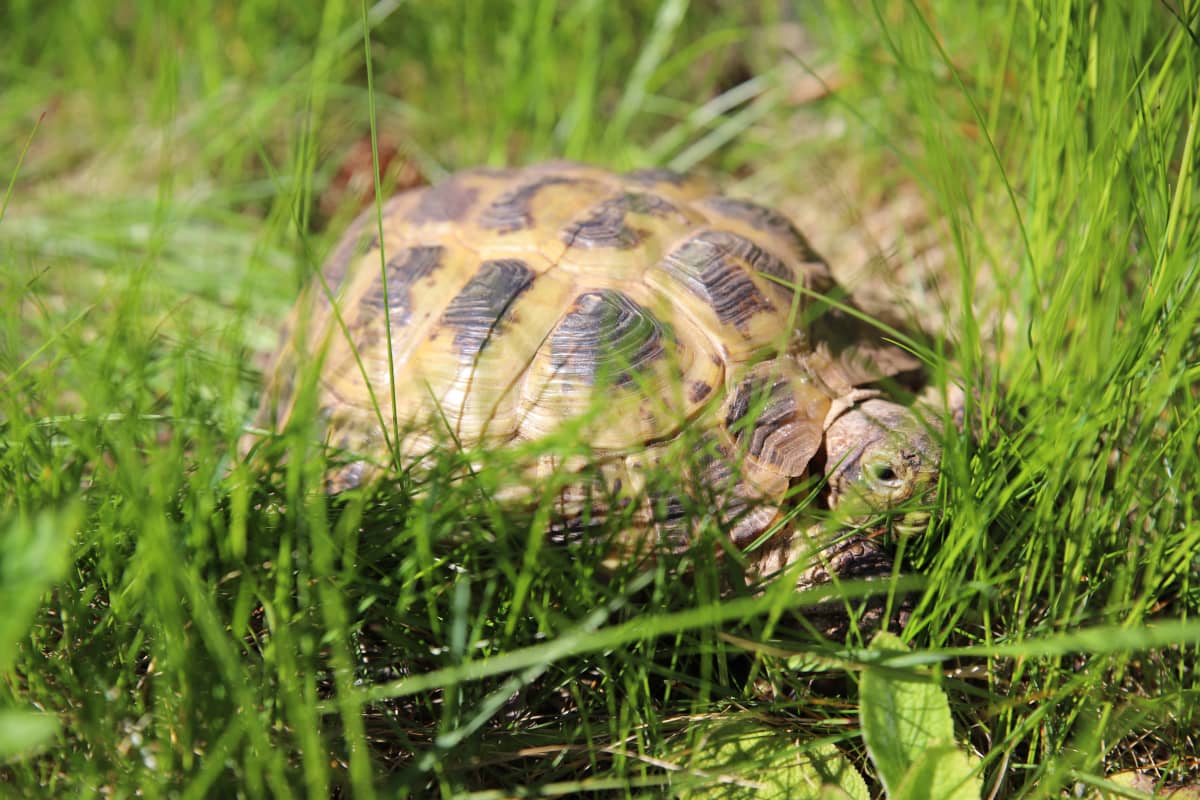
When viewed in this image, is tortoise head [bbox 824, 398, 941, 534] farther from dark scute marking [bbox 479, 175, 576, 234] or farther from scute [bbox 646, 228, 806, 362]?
dark scute marking [bbox 479, 175, 576, 234]

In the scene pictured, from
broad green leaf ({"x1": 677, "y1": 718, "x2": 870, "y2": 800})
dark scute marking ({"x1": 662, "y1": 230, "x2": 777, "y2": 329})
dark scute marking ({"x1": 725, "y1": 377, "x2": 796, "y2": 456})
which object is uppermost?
dark scute marking ({"x1": 662, "y1": 230, "x2": 777, "y2": 329})

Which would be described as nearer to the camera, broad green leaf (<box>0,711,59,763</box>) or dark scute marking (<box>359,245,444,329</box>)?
broad green leaf (<box>0,711,59,763</box>)

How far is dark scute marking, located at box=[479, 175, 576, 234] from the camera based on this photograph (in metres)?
2.09

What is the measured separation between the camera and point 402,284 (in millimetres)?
2070

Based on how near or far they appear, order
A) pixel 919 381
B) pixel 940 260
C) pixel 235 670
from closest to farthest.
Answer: pixel 235 670 → pixel 919 381 → pixel 940 260

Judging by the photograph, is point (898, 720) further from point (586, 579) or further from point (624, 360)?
point (624, 360)

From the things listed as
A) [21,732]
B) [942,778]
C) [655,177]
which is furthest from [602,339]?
[21,732]

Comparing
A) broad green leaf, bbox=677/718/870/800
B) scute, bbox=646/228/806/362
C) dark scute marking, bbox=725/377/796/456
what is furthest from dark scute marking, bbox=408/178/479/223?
broad green leaf, bbox=677/718/870/800

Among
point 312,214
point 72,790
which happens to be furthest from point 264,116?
point 72,790

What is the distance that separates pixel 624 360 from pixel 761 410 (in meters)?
0.29

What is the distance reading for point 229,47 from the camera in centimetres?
355

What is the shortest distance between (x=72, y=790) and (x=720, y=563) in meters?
1.06

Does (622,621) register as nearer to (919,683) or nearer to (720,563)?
(720,563)

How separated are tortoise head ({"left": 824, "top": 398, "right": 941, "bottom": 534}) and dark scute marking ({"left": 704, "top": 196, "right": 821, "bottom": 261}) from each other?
0.52m
